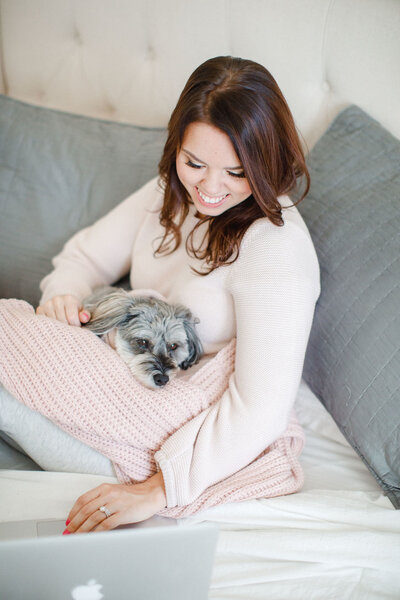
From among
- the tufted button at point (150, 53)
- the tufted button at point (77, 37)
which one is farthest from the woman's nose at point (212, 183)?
the tufted button at point (77, 37)

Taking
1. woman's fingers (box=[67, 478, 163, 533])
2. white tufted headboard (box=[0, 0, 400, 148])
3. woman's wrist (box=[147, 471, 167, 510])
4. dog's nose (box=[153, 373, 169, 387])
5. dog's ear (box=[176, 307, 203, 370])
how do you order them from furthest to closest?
white tufted headboard (box=[0, 0, 400, 148])
dog's ear (box=[176, 307, 203, 370])
dog's nose (box=[153, 373, 169, 387])
woman's wrist (box=[147, 471, 167, 510])
woman's fingers (box=[67, 478, 163, 533])

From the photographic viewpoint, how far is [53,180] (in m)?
1.80

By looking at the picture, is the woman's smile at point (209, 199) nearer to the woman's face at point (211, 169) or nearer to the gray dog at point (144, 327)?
the woman's face at point (211, 169)

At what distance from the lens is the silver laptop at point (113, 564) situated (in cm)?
68

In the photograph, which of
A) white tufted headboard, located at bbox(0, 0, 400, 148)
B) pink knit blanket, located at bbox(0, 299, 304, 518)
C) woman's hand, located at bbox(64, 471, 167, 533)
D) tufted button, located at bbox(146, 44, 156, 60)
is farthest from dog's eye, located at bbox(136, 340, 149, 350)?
tufted button, located at bbox(146, 44, 156, 60)

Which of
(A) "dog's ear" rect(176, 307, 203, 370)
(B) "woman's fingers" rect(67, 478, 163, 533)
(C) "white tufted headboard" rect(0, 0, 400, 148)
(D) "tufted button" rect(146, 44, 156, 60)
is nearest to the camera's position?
(B) "woman's fingers" rect(67, 478, 163, 533)

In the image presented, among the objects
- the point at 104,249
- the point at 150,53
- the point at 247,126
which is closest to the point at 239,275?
the point at 247,126

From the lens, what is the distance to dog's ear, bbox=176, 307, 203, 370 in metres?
1.30

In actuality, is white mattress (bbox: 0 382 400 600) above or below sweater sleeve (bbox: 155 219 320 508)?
below

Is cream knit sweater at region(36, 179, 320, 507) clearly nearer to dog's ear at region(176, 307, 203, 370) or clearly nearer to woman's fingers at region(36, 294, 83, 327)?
dog's ear at region(176, 307, 203, 370)

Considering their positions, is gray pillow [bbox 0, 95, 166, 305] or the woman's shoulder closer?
the woman's shoulder

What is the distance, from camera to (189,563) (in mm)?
741

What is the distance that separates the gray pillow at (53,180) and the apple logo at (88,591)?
1.15 metres

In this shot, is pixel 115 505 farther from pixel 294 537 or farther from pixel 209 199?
pixel 209 199
